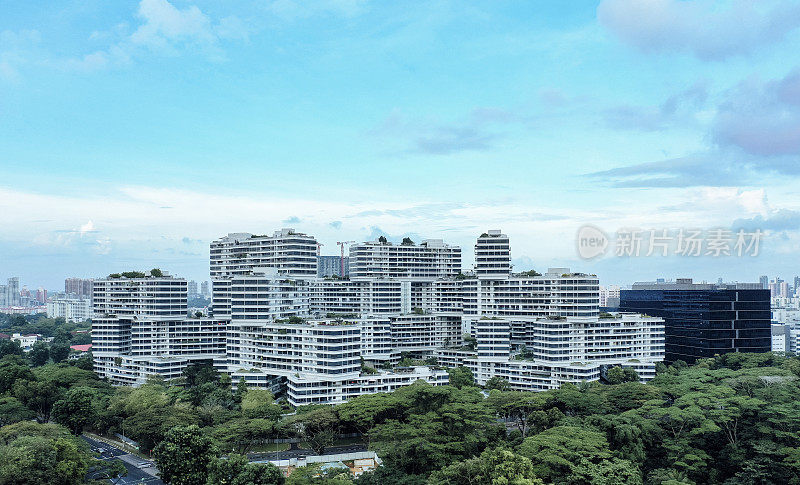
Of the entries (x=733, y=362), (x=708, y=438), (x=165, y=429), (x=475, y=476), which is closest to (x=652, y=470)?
(x=708, y=438)

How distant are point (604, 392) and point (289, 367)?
30.7m

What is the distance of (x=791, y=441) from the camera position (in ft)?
121

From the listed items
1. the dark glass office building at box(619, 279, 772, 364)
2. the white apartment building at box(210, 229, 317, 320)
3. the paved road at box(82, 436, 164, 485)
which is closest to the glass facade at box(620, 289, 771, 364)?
the dark glass office building at box(619, 279, 772, 364)

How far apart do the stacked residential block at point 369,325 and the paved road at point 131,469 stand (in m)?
13.7

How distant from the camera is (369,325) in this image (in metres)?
69.5

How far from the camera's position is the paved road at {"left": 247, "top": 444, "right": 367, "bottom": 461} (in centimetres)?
4519

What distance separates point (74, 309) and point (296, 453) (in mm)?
130884

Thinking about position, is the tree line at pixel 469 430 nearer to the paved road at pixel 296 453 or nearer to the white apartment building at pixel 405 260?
the paved road at pixel 296 453

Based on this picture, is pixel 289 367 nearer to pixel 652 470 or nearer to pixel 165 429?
pixel 165 429

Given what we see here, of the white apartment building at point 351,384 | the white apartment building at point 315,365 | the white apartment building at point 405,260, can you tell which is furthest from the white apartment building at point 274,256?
the white apartment building at point 351,384

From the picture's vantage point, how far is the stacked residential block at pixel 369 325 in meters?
57.3

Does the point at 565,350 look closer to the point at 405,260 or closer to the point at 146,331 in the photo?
the point at 405,260

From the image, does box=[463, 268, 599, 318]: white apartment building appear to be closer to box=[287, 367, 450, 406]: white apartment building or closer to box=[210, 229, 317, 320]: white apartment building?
box=[287, 367, 450, 406]: white apartment building

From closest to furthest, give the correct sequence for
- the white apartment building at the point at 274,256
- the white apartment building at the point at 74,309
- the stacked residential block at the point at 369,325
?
the stacked residential block at the point at 369,325 < the white apartment building at the point at 274,256 < the white apartment building at the point at 74,309
